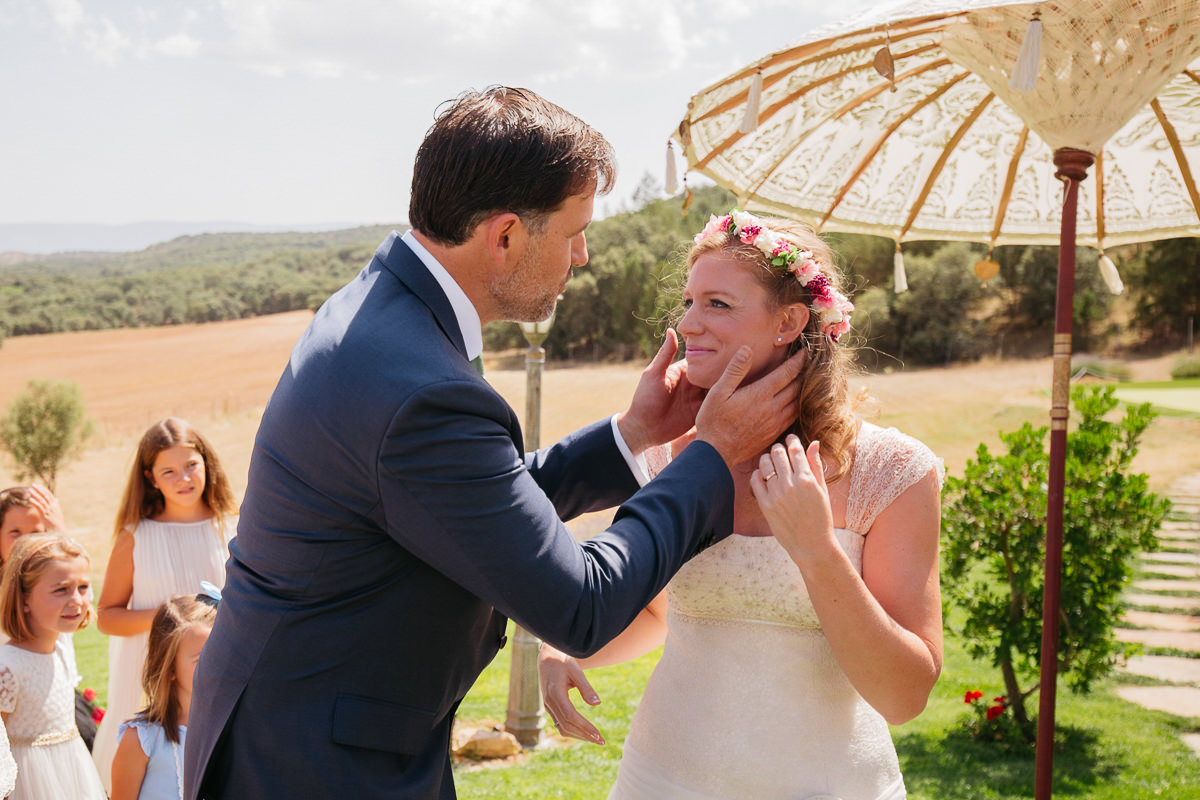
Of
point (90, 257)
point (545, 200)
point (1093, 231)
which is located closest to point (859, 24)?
point (545, 200)

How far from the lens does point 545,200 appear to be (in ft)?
6.24

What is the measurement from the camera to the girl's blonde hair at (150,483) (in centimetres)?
484

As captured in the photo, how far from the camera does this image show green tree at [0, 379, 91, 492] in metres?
27.1

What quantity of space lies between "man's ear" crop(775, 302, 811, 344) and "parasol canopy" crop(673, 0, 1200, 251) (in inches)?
43.3

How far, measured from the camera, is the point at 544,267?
198 centimetres

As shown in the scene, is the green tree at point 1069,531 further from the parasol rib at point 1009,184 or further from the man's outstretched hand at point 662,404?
the man's outstretched hand at point 662,404

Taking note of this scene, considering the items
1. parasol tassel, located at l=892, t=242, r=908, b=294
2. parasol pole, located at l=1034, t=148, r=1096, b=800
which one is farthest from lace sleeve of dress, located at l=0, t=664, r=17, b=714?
parasol tassel, located at l=892, t=242, r=908, b=294

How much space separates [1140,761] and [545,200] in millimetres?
5873

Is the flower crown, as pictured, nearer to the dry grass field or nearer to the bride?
the bride

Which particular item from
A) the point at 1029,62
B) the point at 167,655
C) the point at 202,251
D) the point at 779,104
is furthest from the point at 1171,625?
the point at 202,251

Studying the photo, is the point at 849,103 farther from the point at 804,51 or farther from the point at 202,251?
the point at 202,251

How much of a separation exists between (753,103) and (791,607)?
1587 millimetres

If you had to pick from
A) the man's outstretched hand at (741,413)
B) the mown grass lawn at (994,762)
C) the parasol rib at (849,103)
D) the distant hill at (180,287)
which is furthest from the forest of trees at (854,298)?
the mown grass lawn at (994,762)

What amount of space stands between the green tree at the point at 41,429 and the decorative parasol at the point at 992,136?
90.4 ft
